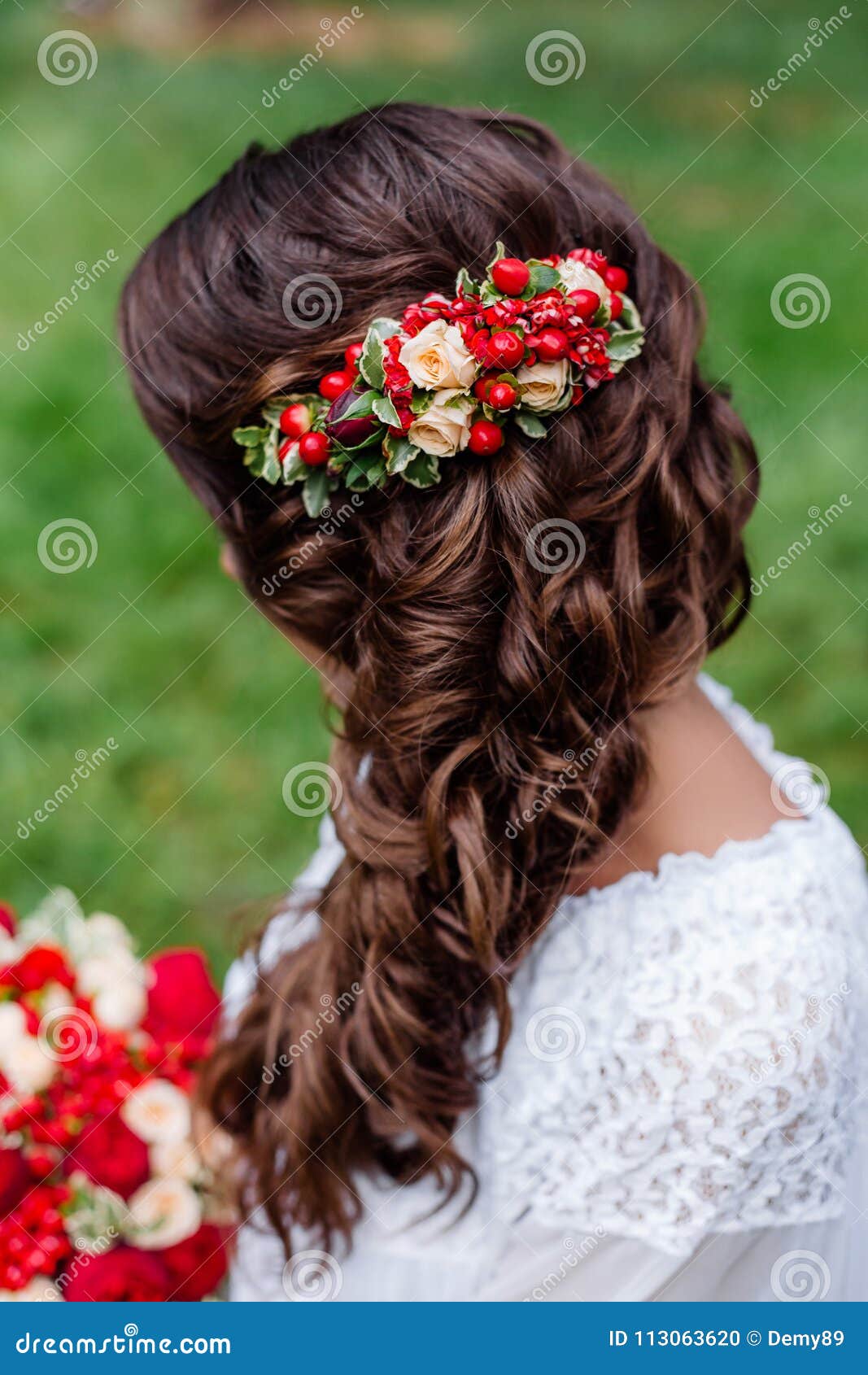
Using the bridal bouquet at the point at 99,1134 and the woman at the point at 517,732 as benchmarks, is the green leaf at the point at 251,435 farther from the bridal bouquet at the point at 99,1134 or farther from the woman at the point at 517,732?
the bridal bouquet at the point at 99,1134

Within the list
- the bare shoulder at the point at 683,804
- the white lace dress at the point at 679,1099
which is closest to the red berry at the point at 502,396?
the bare shoulder at the point at 683,804

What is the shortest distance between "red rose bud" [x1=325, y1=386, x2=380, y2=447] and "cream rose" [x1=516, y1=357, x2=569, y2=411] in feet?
0.65

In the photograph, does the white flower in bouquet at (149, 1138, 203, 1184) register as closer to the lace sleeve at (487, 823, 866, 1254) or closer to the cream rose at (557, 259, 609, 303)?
the lace sleeve at (487, 823, 866, 1254)

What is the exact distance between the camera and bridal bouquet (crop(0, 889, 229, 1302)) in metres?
1.75

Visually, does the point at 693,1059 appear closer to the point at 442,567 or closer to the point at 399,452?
the point at 442,567

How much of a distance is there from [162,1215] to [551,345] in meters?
1.38

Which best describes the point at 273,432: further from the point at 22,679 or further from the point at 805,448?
the point at 805,448

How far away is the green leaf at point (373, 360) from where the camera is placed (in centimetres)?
156

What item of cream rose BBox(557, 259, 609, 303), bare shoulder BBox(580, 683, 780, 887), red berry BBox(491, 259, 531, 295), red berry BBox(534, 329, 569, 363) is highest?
cream rose BBox(557, 259, 609, 303)

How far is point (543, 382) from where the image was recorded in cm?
156

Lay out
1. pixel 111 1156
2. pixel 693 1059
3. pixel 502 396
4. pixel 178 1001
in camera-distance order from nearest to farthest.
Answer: pixel 502 396, pixel 693 1059, pixel 111 1156, pixel 178 1001

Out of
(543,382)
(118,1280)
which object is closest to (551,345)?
(543,382)

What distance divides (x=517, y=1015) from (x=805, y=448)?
131 inches

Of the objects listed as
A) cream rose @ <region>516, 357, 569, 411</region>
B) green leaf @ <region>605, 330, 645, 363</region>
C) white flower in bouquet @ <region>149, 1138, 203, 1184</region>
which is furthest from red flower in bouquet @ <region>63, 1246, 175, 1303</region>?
green leaf @ <region>605, 330, 645, 363</region>
